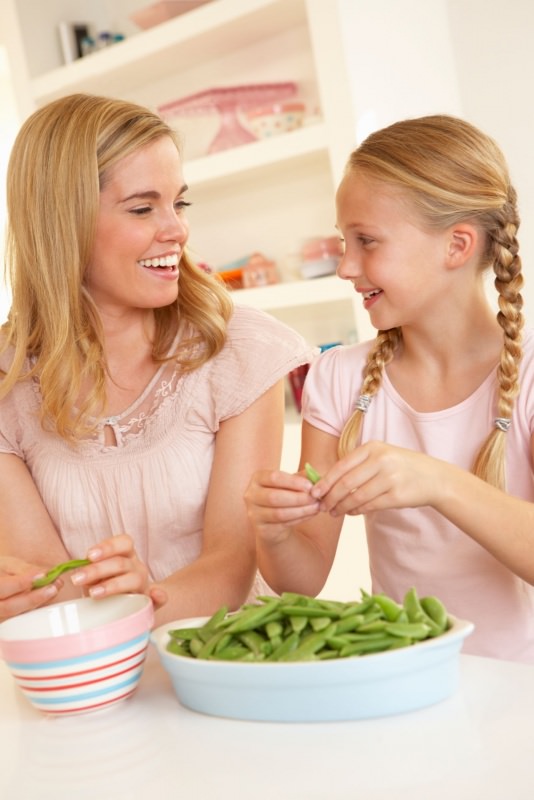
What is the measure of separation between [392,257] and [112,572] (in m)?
0.64

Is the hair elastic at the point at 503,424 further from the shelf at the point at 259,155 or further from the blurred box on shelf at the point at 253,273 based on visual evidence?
the blurred box on shelf at the point at 253,273

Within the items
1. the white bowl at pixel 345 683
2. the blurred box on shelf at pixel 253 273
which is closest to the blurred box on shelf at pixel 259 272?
the blurred box on shelf at pixel 253 273

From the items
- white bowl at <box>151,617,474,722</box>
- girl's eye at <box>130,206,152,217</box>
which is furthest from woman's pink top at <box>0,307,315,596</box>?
white bowl at <box>151,617,474,722</box>

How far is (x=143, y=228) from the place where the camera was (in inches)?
66.3

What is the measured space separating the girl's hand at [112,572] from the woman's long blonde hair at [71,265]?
0.56 meters

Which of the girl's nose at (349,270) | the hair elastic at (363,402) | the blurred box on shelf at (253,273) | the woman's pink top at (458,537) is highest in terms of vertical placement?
the girl's nose at (349,270)

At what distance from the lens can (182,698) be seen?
3.13 feet

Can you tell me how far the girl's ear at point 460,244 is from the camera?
1.48 m

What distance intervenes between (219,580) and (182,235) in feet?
1.95

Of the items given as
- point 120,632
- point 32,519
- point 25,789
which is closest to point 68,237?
point 32,519

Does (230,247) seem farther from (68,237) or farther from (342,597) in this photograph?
(68,237)

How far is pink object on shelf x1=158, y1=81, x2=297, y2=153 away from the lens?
3021 millimetres

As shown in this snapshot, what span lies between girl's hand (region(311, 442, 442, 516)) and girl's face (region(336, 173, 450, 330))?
1.29ft

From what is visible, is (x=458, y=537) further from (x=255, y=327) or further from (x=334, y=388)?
(x=255, y=327)
